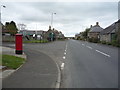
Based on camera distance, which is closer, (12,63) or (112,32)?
(12,63)

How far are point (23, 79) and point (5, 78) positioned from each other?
0.76 metres

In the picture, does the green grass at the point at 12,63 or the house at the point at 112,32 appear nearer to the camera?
the green grass at the point at 12,63

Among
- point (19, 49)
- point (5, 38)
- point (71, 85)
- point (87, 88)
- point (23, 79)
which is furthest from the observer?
point (5, 38)

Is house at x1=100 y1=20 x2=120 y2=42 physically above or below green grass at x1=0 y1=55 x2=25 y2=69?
above

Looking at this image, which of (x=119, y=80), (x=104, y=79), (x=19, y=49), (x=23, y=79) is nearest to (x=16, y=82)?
(x=23, y=79)

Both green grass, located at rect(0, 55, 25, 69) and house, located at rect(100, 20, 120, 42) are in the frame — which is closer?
green grass, located at rect(0, 55, 25, 69)

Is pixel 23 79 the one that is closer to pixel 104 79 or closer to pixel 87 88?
pixel 87 88

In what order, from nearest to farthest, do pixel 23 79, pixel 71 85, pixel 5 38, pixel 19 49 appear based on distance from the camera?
1. pixel 71 85
2. pixel 23 79
3. pixel 19 49
4. pixel 5 38

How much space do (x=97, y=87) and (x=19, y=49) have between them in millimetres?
10498

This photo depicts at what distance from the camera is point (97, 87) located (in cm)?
549

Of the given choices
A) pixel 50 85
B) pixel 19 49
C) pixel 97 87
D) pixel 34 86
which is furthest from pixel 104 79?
pixel 19 49

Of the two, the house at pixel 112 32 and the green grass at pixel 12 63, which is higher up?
the house at pixel 112 32

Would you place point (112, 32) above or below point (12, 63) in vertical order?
above

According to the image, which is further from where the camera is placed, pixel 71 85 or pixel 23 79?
pixel 23 79
